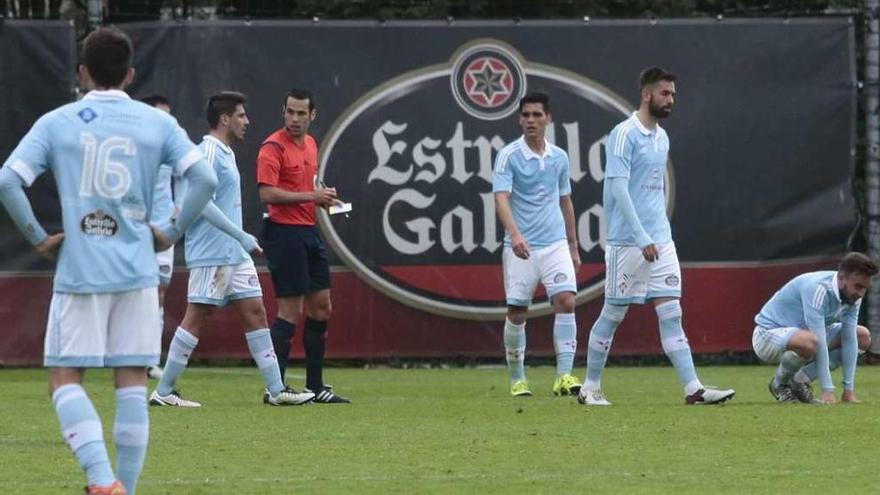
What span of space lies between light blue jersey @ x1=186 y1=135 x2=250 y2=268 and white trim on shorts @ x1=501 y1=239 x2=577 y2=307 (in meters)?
2.09

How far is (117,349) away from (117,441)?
345 millimetres

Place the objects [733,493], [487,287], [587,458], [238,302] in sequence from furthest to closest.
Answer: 1. [487,287]
2. [238,302]
3. [587,458]
4. [733,493]

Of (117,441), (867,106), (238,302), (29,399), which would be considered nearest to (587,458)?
(117,441)

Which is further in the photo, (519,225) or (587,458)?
(519,225)

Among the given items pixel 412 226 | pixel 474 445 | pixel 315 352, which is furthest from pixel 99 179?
pixel 412 226

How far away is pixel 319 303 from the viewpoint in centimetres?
1240

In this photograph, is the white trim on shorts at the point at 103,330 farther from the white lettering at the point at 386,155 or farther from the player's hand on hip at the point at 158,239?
the white lettering at the point at 386,155

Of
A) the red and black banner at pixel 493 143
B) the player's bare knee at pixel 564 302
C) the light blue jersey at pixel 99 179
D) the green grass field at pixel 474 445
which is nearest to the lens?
the light blue jersey at pixel 99 179

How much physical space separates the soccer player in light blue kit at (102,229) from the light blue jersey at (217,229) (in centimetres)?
483

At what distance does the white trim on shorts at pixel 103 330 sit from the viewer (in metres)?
6.69

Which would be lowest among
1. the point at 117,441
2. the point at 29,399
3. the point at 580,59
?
the point at 29,399

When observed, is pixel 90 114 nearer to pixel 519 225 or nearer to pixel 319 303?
pixel 319 303

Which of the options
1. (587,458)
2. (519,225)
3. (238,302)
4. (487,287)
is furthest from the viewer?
(487,287)

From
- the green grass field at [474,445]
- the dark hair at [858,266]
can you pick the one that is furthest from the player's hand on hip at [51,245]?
the dark hair at [858,266]
